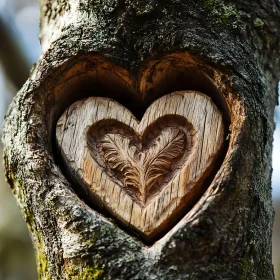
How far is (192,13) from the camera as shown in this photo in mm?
1161

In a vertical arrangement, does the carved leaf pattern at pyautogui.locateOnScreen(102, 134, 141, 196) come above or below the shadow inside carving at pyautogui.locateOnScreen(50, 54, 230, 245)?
below

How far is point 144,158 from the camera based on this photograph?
1126 millimetres

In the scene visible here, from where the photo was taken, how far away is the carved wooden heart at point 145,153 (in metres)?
1.04

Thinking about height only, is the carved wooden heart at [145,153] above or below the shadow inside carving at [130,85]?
below

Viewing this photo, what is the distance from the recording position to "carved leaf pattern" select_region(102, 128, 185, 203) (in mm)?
1086

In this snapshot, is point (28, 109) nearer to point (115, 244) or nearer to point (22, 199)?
point (22, 199)

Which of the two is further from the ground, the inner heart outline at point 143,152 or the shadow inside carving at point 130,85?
the shadow inside carving at point 130,85

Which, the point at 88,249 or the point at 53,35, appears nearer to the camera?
the point at 88,249

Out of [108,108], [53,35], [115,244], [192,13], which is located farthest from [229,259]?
[53,35]

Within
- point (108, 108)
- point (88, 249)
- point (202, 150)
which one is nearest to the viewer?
point (88, 249)

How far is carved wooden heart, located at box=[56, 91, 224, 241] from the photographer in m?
1.04

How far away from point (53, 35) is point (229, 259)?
72cm

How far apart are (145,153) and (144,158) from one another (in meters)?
0.02

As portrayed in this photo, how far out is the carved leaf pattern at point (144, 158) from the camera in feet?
3.56
